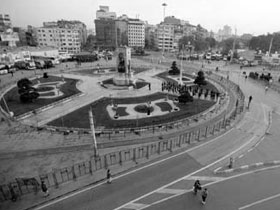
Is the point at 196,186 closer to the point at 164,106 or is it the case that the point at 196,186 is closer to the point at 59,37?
the point at 164,106

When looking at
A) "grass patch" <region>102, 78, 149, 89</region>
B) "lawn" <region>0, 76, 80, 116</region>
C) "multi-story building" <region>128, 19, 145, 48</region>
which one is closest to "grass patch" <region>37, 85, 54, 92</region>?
"lawn" <region>0, 76, 80, 116</region>

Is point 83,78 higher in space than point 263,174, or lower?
higher

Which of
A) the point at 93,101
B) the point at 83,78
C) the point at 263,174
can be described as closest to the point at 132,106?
the point at 93,101

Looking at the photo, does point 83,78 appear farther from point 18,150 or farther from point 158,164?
point 158,164

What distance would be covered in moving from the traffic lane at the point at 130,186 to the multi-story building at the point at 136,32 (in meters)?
129

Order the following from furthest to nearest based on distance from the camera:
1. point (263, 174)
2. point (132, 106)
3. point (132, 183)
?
point (132, 106) < point (263, 174) < point (132, 183)

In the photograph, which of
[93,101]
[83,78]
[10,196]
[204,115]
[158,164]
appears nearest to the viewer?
[10,196]

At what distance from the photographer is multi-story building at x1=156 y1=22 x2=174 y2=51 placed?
417 ft

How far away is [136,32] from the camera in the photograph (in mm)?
135250

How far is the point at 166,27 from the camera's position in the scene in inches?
5010

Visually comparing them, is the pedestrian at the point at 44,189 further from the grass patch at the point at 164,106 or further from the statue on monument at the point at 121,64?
the statue on monument at the point at 121,64

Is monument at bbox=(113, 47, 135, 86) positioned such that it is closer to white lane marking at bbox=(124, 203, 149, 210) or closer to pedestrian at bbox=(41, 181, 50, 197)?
pedestrian at bbox=(41, 181, 50, 197)

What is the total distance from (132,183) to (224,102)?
25.8 m

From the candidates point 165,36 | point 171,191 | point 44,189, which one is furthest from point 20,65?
point 165,36
